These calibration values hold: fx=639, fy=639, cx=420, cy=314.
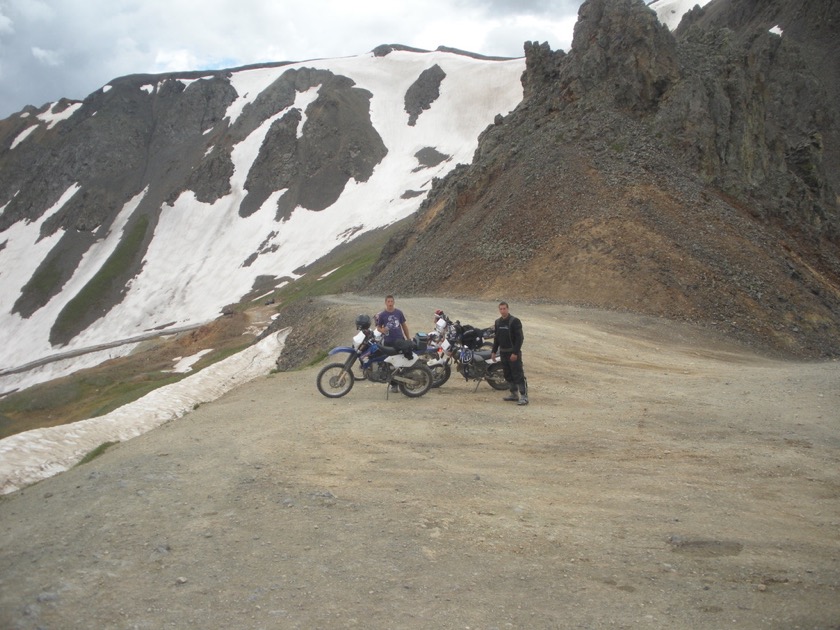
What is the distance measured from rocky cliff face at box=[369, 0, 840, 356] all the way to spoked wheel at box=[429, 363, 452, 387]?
53.4ft

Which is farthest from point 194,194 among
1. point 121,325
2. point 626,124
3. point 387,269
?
point 626,124

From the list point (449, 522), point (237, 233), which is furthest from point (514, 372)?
point (237, 233)

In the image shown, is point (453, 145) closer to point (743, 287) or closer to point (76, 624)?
point (743, 287)

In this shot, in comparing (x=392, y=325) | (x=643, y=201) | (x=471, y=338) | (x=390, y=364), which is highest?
(x=643, y=201)

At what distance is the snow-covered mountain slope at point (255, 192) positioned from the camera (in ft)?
297

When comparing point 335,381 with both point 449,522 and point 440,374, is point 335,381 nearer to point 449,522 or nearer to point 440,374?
point 440,374

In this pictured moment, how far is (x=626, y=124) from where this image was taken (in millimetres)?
39656

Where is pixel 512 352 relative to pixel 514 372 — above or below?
above

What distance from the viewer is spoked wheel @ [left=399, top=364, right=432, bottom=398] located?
13938 mm

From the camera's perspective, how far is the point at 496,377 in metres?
14.5

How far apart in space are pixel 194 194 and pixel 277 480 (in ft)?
366

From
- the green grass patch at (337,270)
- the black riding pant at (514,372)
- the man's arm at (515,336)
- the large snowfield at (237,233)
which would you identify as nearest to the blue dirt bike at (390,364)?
the black riding pant at (514,372)

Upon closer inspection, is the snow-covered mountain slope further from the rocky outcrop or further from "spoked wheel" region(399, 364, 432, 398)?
"spoked wheel" region(399, 364, 432, 398)

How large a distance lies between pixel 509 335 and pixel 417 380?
2248 millimetres
